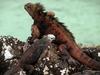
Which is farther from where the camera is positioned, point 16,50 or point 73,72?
point 16,50

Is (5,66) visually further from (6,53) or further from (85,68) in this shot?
(85,68)

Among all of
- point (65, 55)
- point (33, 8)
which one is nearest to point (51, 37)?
point (65, 55)

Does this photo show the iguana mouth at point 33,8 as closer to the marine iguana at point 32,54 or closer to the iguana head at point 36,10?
the iguana head at point 36,10

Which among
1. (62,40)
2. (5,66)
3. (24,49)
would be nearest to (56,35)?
(62,40)

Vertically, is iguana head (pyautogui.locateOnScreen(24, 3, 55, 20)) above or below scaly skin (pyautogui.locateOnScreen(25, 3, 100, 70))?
above

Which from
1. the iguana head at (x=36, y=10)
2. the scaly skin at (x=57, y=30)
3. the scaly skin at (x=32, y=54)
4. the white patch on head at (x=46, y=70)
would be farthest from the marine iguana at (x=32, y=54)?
the iguana head at (x=36, y=10)

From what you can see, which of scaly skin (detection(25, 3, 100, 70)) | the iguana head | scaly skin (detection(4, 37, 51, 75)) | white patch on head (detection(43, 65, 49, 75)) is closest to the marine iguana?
scaly skin (detection(4, 37, 51, 75))

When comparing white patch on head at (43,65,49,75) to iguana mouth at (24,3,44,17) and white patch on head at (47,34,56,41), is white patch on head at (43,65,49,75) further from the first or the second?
iguana mouth at (24,3,44,17)

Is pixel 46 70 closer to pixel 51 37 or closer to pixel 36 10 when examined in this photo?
pixel 51 37
